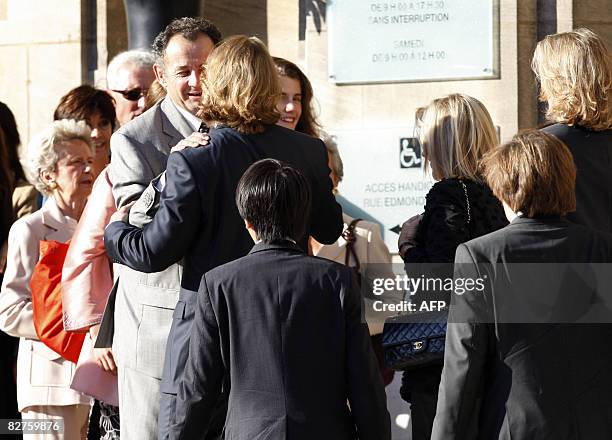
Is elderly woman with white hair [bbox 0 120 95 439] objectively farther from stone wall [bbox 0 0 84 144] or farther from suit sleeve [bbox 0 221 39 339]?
stone wall [bbox 0 0 84 144]

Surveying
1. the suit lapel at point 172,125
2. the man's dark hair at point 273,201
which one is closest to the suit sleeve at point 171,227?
the man's dark hair at point 273,201

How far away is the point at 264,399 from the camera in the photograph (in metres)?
3.93

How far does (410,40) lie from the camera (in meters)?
7.88

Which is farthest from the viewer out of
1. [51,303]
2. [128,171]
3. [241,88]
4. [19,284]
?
[19,284]

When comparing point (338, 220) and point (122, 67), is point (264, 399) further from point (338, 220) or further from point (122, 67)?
point (122, 67)

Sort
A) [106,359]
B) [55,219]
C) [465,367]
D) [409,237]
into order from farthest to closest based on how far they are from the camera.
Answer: [55,219] → [106,359] → [409,237] → [465,367]

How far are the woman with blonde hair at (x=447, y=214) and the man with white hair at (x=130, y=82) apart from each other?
2.27 m

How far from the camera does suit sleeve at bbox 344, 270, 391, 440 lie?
12.9 ft

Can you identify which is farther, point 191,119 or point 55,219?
point 55,219

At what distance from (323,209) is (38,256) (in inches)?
82.7

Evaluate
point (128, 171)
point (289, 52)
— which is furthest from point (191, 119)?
point (289, 52)

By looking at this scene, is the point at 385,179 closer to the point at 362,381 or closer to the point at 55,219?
the point at 55,219

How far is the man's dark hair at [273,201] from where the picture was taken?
4.04 m

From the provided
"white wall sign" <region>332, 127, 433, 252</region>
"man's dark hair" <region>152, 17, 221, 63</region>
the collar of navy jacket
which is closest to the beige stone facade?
"white wall sign" <region>332, 127, 433, 252</region>
